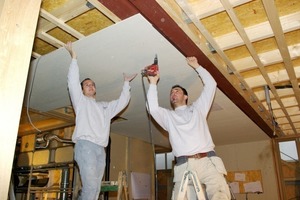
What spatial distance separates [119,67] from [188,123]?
861mm

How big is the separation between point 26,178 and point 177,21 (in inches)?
135

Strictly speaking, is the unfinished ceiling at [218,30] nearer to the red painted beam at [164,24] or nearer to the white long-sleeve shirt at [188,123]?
the red painted beam at [164,24]

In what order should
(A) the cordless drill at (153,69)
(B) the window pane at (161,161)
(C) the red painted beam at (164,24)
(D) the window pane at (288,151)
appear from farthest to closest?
(B) the window pane at (161,161) → (D) the window pane at (288,151) → (A) the cordless drill at (153,69) → (C) the red painted beam at (164,24)

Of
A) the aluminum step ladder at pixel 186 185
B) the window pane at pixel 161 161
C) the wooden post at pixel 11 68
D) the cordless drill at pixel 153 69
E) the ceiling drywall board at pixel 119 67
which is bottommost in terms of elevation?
the aluminum step ladder at pixel 186 185

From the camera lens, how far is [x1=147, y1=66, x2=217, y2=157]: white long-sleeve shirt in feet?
7.11

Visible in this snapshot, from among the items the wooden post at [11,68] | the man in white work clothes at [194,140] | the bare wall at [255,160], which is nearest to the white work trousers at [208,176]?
the man in white work clothes at [194,140]

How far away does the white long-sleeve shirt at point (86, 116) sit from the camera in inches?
84.6

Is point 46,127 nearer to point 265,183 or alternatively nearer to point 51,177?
point 51,177

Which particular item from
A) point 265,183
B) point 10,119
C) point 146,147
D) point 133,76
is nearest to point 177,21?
point 133,76

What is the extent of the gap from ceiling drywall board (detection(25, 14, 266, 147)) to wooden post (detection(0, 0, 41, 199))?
1024mm

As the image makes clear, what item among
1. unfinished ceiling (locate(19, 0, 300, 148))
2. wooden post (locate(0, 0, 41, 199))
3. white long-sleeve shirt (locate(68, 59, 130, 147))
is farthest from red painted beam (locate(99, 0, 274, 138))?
wooden post (locate(0, 0, 41, 199))

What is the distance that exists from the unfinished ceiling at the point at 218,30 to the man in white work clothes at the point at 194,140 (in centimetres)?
26

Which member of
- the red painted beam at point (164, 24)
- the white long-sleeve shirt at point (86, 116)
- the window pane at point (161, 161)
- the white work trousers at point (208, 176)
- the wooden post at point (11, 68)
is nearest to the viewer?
the wooden post at point (11, 68)

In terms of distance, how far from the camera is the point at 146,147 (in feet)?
18.9
